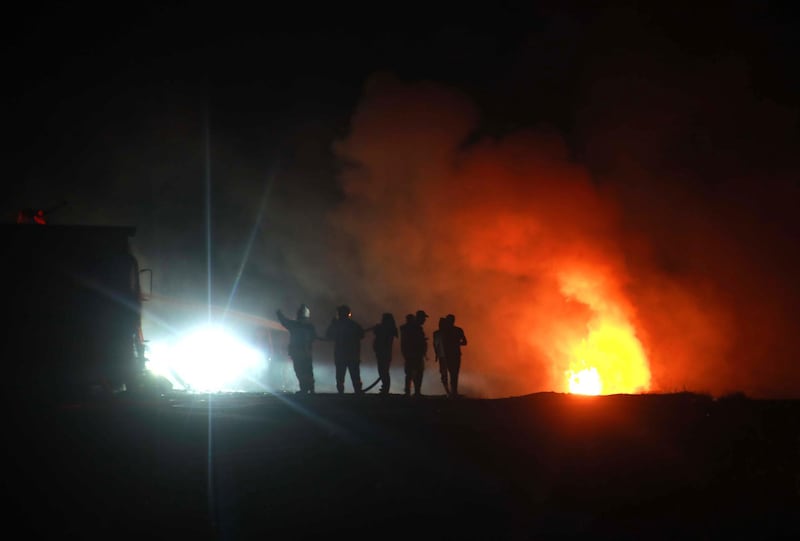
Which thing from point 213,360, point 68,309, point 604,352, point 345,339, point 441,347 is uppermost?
point 68,309

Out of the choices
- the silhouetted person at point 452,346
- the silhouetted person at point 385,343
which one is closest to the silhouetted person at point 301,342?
the silhouetted person at point 385,343

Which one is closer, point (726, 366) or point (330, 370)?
point (726, 366)

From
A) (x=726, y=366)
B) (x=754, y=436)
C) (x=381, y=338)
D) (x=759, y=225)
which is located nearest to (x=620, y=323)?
(x=726, y=366)

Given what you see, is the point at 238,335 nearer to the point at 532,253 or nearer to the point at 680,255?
the point at 532,253

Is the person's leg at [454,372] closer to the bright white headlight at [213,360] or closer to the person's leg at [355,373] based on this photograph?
the person's leg at [355,373]

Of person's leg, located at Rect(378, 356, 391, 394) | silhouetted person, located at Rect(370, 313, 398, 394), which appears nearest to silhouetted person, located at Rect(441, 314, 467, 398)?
silhouetted person, located at Rect(370, 313, 398, 394)

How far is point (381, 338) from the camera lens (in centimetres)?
1809

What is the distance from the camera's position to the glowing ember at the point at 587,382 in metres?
24.9

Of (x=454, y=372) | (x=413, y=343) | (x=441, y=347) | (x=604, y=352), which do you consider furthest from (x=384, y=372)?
(x=604, y=352)

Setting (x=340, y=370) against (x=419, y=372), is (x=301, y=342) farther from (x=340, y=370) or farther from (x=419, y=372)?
(x=419, y=372)

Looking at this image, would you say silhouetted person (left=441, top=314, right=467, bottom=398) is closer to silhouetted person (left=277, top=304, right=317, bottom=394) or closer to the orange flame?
silhouetted person (left=277, top=304, right=317, bottom=394)

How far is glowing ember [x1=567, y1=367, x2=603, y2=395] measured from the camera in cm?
2490

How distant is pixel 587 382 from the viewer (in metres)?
25.1

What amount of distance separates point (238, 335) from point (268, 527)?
28137mm
